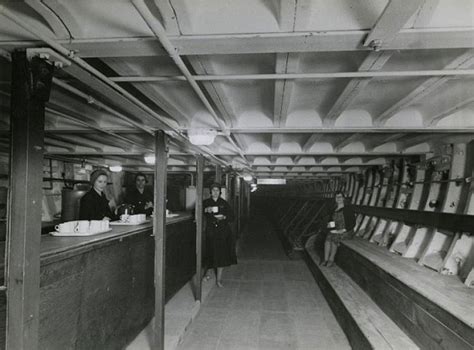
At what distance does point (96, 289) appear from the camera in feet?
8.88

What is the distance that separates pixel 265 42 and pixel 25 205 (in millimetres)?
1406

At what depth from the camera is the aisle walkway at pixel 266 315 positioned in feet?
12.6

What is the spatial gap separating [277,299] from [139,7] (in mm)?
4866

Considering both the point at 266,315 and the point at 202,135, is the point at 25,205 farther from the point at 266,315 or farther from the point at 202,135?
the point at 266,315

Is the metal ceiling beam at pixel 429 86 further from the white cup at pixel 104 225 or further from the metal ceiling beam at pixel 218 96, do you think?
the white cup at pixel 104 225

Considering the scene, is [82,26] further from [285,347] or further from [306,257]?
[306,257]

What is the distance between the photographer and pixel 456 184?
191 inches

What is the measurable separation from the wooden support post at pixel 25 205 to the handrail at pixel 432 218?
169 inches

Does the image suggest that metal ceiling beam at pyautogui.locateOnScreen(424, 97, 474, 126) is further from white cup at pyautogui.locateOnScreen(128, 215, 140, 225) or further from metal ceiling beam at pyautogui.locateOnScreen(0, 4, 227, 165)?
white cup at pyautogui.locateOnScreen(128, 215, 140, 225)

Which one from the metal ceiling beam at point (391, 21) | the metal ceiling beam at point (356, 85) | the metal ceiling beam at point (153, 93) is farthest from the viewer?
the metal ceiling beam at point (153, 93)

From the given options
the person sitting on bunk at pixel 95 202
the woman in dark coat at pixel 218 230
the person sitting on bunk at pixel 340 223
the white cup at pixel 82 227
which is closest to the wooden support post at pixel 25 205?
the white cup at pixel 82 227

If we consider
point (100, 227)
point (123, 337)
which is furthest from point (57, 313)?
point (123, 337)

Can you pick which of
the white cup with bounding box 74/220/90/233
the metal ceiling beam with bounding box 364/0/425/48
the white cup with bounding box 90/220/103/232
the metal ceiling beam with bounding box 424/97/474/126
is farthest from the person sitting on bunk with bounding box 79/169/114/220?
the metal ceiling beam with bounding box 424/97/474/126

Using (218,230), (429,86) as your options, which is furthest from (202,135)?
(218,230)
